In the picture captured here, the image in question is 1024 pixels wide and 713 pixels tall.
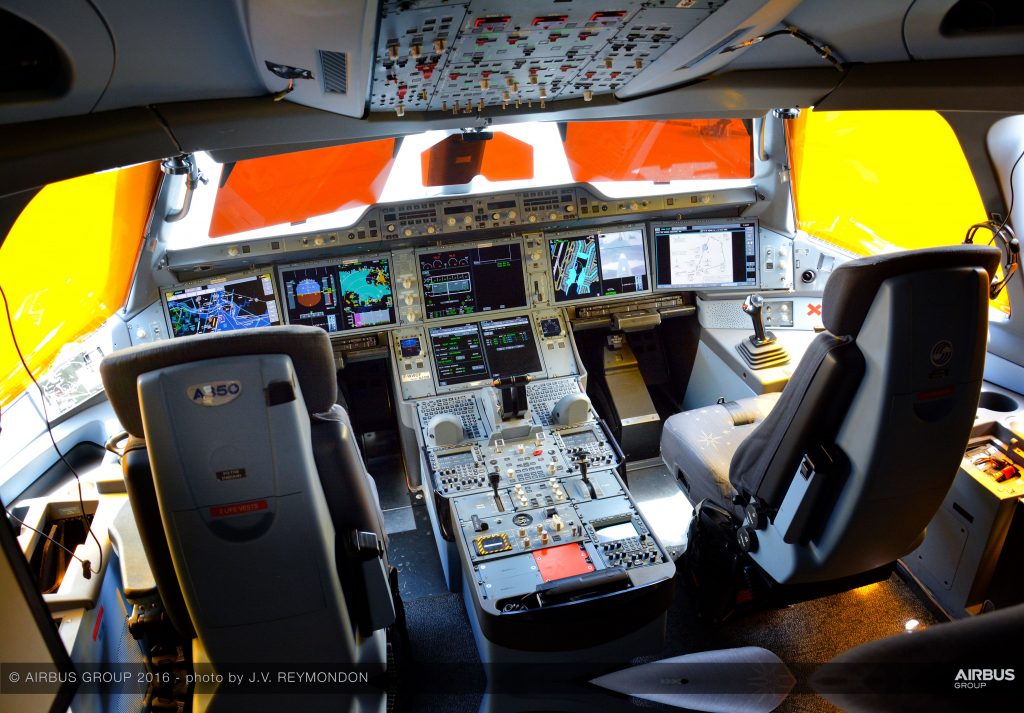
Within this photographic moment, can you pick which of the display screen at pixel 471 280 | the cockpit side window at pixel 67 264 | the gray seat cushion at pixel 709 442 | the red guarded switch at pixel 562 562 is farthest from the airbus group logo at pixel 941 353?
the cockpit side window at pixel 67 264

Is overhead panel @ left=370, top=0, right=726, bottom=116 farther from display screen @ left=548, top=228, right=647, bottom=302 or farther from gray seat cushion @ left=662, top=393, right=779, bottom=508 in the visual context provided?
gray seat cushion @ left=662, top=393, right=779, bottom=508

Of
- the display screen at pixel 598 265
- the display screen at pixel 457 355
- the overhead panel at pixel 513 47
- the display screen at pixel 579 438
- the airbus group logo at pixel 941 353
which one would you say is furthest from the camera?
the display screen at pixel 598 265

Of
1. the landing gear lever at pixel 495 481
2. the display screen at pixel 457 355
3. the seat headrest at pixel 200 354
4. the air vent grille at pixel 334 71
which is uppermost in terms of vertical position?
the air vent grille at pixel 334 71

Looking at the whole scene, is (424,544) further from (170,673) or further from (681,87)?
(681,87)

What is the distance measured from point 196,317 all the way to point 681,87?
2421mm

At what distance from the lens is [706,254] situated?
3.81 meters

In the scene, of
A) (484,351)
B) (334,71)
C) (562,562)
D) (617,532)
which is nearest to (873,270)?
(617,532)

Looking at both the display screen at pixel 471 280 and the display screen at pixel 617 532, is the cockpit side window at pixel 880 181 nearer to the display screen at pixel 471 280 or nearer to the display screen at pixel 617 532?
→ the display screen at pixel 471 280

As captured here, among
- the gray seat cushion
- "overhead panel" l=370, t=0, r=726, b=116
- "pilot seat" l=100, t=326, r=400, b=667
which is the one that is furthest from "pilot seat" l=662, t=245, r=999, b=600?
"pilot seat" l=100, t=326, r=400, b=667

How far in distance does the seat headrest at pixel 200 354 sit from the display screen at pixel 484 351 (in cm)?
179

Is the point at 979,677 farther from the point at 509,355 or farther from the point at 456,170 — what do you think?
the point at 456,170

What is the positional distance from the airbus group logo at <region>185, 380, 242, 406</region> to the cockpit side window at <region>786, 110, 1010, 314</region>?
3.16 meters

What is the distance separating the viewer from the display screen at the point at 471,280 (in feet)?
11.8

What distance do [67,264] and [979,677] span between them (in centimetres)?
323
